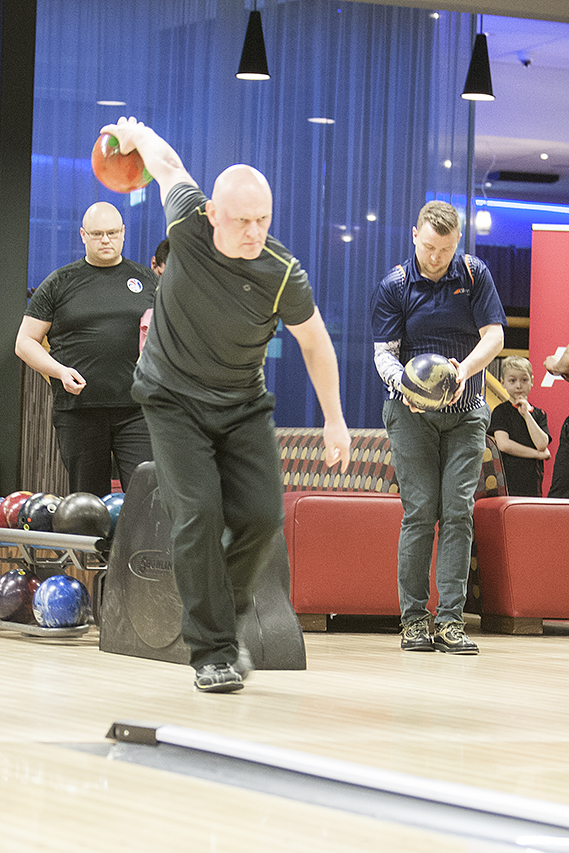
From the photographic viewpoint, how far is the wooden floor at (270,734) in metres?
1.81

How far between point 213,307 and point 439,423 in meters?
1.61

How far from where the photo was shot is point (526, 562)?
17.6 ft

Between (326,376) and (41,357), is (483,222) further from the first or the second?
(326,376)

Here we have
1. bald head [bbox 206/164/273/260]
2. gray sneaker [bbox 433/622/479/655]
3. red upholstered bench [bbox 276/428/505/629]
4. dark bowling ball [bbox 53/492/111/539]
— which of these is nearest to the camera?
bald head [bbox 206/164/273/260]

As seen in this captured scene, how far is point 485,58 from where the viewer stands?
7.85m

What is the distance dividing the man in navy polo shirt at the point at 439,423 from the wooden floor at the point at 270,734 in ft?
0.82

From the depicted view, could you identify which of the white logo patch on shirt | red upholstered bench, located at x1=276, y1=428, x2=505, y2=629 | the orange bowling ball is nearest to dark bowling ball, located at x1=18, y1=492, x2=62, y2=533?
the white logo patch on shirt

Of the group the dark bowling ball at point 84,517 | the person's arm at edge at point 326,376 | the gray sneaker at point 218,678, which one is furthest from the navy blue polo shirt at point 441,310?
the gray sneaker at point 218,678

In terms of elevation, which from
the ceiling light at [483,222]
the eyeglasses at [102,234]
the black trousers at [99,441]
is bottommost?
the black trousers at [99,441]

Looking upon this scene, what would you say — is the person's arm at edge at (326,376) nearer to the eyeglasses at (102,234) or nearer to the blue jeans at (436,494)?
the blue jeans at (436,494)

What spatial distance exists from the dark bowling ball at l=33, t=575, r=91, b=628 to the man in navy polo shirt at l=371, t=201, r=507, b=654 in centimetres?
122

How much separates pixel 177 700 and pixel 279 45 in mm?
5845

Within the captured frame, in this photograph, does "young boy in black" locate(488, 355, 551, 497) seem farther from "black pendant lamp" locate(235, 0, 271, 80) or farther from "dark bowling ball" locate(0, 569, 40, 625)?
"dark bowling ball" locate(0, 569, 40, 625)

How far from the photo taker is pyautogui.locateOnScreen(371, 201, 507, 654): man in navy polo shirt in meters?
4.52
